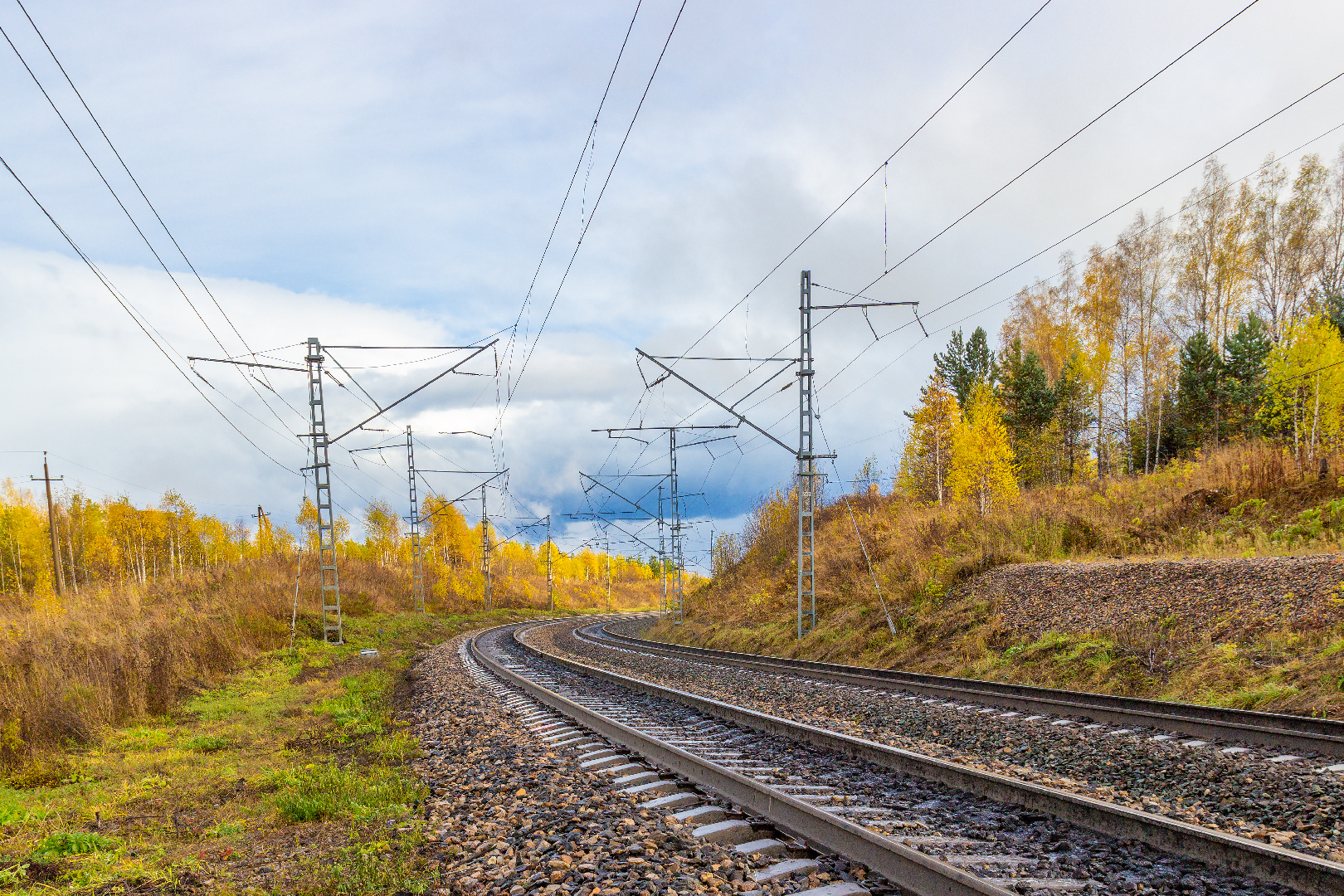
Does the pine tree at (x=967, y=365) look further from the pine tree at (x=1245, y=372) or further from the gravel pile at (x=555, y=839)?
the gravel pile at (x=555, y=839)

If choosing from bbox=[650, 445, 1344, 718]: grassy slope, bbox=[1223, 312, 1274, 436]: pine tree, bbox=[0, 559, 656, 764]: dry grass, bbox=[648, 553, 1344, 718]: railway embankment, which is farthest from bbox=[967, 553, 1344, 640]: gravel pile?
bbox=[1223, 312, 1274, 436]: pine tree

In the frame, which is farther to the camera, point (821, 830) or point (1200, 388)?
point (1200, 388)

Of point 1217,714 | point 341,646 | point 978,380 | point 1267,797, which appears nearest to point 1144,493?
point 1217,714

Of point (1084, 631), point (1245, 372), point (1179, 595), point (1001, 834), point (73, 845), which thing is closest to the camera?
point (1001, 834)

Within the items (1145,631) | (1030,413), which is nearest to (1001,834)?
(1145,631)

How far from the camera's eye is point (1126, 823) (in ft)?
16.4

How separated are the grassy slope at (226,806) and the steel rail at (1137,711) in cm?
794

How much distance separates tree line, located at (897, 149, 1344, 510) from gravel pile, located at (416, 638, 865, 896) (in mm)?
26228

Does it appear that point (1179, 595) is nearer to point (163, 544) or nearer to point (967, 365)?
point (967, 365)

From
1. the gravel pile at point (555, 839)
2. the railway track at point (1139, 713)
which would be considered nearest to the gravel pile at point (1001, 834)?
the gravel pile at point (555, 839)

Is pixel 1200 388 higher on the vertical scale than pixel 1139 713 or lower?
higher

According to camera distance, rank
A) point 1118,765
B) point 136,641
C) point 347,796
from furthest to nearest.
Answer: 1. point 136,641
2. point 347,796
3. point 1118,765

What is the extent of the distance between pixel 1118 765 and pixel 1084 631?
704cm

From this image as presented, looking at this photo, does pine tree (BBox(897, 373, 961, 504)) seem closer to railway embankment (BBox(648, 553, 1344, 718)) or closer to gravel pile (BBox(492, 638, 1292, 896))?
railway embankment (BBox(648, 553, 1344, 718))
